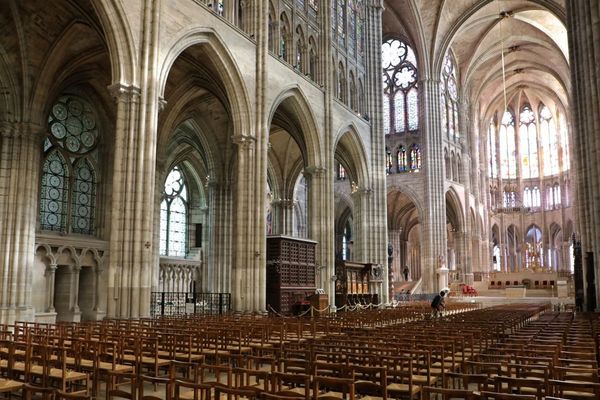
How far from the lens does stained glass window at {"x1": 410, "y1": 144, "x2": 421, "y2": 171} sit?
4619 centimetres

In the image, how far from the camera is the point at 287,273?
25109 millimetres

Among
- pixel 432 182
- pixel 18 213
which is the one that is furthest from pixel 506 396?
pixel 432 182

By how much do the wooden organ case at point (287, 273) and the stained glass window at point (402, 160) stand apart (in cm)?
2235

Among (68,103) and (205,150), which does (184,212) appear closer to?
(205,150)

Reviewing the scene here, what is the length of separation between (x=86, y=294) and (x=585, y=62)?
23.0 meters

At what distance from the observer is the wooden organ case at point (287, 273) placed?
24.4 meters

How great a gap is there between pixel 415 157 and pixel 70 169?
97.4 feet

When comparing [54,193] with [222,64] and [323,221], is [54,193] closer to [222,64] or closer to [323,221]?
[222,64]

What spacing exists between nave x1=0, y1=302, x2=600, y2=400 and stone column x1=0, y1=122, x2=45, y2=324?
33.9 ft

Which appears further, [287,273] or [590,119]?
[287,273]

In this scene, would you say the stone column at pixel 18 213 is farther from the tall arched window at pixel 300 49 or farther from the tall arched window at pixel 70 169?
the tall arched window at pixel 300 49

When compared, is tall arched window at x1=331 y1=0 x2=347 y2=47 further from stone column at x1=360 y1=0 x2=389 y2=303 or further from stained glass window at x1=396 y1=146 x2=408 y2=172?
stained glass window at x1=396 y1=146 x2=408 y2=172

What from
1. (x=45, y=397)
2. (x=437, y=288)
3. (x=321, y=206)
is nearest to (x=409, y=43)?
(x=437, y=288)

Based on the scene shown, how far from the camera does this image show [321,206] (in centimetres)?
2800
